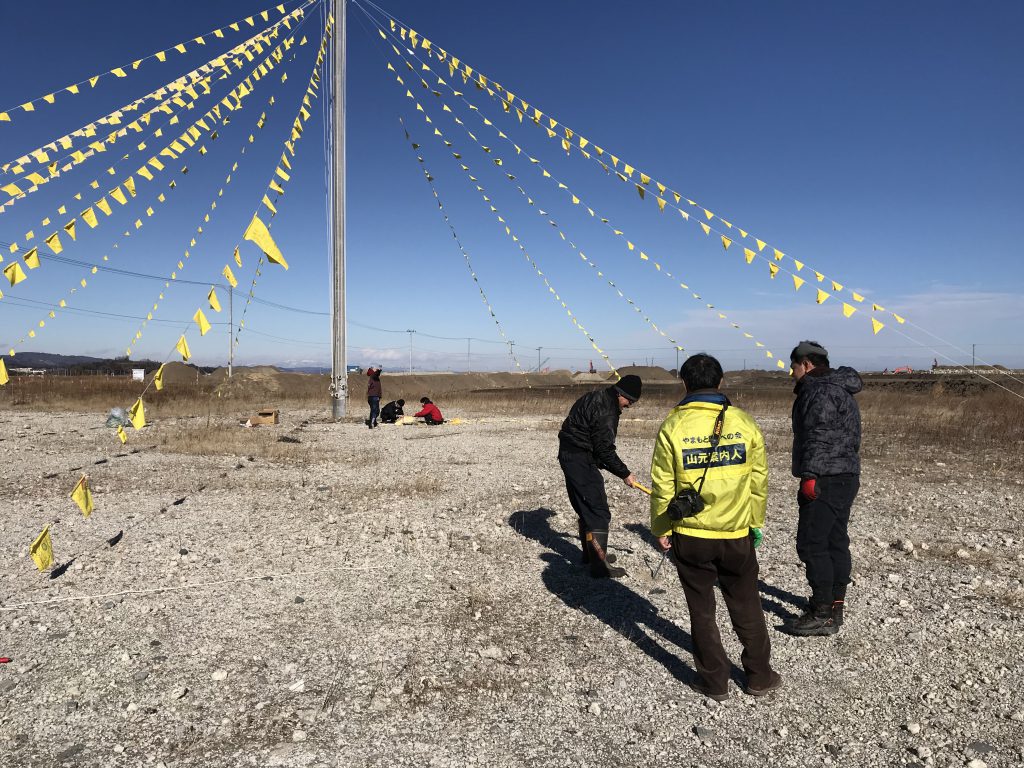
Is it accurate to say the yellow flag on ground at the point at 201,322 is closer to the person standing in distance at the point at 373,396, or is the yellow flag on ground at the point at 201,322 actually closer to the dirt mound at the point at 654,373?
the person standing in distance at the point at 373,396

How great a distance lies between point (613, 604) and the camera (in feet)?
18.2

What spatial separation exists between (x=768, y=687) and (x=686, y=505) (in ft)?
4.61

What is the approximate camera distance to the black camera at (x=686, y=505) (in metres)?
3.73

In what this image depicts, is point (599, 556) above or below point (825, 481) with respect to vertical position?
below

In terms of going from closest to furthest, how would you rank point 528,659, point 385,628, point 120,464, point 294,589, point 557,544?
1. point 528,659
2. point 385,628
3. point 294,589
4. point 557,544
5. point 120,464

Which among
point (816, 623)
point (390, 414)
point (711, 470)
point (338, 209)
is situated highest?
point (338, 209)

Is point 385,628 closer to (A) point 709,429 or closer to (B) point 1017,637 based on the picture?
(A) point 709,429

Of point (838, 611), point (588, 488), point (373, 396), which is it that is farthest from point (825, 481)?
point (373, 396)

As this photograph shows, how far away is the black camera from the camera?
373 centimetres

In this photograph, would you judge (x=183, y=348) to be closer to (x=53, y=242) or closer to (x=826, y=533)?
(x=53, y=242)

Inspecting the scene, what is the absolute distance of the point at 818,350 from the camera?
5105 mm

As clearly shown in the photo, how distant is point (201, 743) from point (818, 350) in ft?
16.8

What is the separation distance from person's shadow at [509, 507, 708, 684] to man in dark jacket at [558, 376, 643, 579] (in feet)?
0.90

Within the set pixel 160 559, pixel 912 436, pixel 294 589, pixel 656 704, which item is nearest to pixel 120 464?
pixel 160 559
